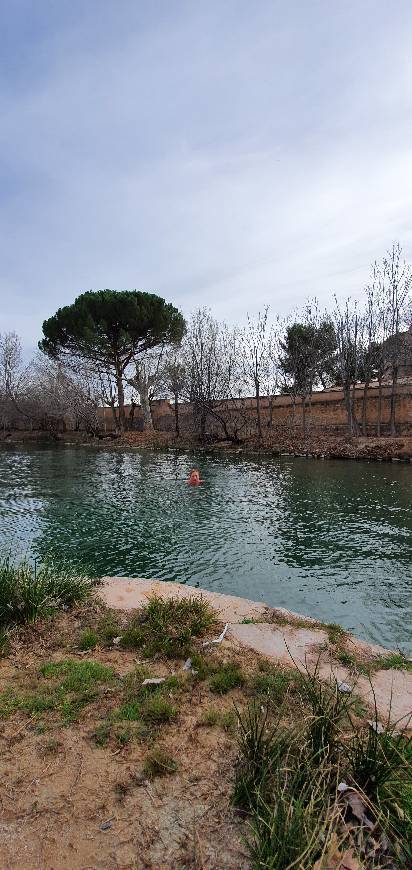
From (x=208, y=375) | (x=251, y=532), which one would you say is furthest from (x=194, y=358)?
(x=251, y=532)

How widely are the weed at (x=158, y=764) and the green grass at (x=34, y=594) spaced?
262 centimetres

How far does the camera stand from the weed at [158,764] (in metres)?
2.86

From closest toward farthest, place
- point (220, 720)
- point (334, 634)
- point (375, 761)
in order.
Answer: point (375, 761) < point (220, 720) < point (334, 634)

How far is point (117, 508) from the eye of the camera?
Result: 553 inches

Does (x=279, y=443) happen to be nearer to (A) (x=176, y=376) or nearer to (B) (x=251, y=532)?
(A) (x=176, y=376)

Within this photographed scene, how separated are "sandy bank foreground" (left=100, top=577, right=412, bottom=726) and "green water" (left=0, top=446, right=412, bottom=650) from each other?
124 cm

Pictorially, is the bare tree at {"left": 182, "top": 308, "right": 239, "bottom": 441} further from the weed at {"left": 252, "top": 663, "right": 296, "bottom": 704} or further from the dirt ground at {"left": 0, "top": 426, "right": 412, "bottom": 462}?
the weed at {"left": 252, "top": 663, "right": 296, "bottom": 704}

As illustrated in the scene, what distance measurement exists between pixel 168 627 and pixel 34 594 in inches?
65.7

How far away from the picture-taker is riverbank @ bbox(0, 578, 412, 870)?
7.61ft

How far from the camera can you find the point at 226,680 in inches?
153

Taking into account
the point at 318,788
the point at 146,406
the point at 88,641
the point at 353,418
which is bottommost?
the point at 88,641

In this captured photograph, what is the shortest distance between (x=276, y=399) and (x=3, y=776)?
38604 mm

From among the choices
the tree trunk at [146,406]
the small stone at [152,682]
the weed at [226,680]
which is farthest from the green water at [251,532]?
the tree trunk at [146,406]

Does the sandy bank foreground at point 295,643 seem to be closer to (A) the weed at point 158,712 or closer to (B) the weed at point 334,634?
(B) the weed at point 334,634
